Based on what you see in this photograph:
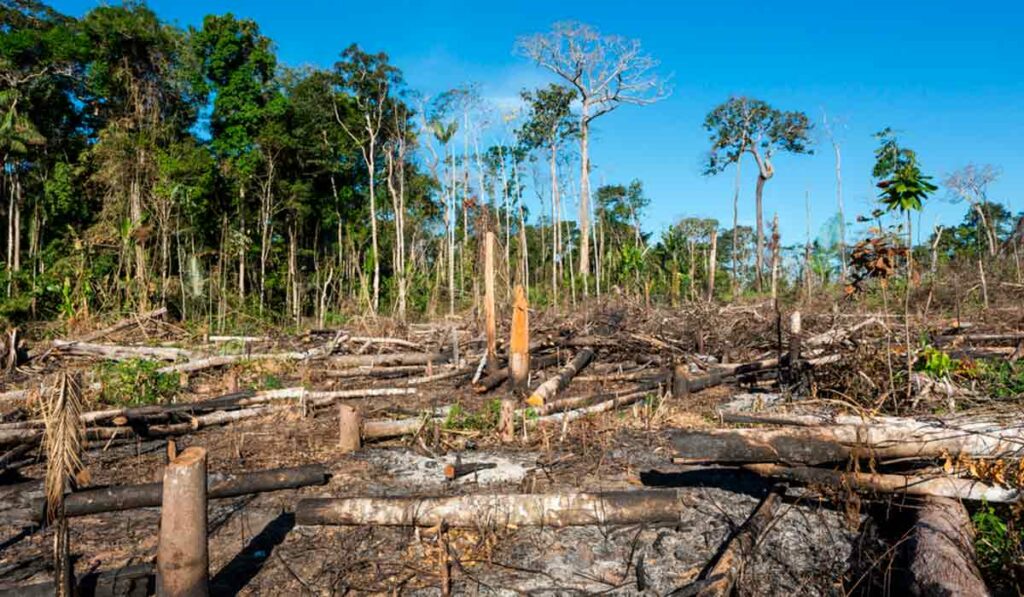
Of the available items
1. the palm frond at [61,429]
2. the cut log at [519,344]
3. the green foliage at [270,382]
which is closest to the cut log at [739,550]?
the palm frond at [61,429]

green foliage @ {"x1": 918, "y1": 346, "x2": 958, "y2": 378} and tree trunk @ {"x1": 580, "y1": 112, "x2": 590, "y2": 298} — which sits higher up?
tree trunk @ {"x1": 580, "y1": 112, "x2": 590, "y2": 298}

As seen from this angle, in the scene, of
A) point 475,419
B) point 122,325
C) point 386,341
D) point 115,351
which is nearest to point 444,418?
point 475,419

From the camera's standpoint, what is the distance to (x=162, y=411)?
6.95m

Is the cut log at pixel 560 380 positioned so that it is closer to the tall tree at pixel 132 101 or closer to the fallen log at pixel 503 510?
the fallen log at pixel 503 510

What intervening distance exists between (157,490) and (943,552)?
16.7ft

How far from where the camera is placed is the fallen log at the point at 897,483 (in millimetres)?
3941

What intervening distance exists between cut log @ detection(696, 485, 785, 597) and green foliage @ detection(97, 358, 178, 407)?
25.1 ft

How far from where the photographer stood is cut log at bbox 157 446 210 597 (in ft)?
10.2

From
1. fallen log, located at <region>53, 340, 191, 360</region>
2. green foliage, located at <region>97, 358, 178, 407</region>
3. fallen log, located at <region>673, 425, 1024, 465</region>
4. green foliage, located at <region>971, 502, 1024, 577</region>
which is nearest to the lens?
green foliage, located at <region>971, 502, 1024, 577</region>

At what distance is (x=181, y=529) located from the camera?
3115mm

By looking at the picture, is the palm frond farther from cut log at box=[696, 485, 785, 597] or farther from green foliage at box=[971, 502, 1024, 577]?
green foliage at box=[971, 502, 1024, 577]

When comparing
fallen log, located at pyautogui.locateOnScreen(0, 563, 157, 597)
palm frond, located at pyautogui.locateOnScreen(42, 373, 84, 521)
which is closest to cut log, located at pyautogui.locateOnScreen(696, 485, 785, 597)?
fallen log, located at pyautogui.locateOnScreen(0, 563, 157, 597)

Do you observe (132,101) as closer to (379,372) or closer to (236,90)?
(236,90)

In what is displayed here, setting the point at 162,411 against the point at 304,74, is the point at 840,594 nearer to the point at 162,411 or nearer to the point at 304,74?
the point at 162,411
